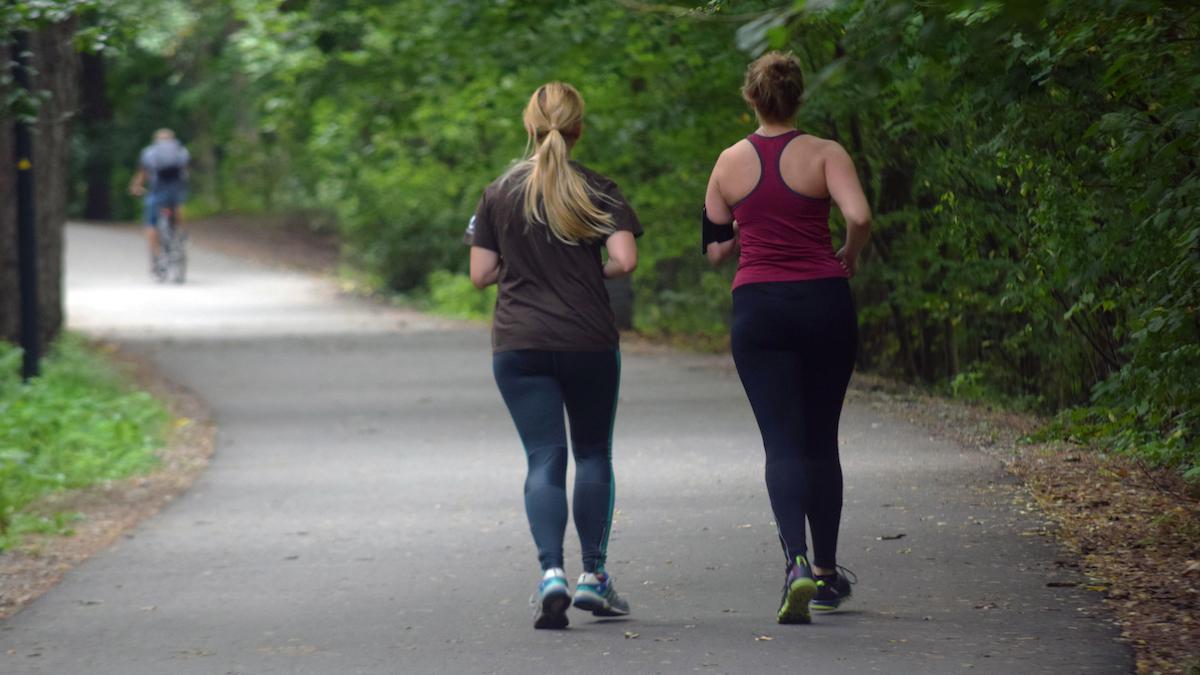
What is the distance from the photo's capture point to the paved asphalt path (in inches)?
237

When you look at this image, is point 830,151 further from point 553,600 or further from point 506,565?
point 506,565

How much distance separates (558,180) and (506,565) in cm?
206

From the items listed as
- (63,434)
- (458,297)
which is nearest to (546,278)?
(63,434)

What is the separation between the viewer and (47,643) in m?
6.55

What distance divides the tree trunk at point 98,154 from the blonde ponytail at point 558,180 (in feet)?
136

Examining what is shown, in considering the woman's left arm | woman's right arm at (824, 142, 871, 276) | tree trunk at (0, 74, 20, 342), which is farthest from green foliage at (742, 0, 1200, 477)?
tree trunk at (0, 74, 20, 342)

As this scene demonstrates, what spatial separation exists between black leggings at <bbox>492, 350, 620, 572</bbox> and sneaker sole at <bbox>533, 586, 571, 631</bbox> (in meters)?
0.19

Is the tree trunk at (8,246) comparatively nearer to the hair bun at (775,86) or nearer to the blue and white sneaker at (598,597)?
the blue and white sneaker at (598,597)

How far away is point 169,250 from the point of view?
29859mm

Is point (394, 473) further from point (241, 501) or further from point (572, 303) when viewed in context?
point (572, 303)

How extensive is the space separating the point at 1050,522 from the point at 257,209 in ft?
125

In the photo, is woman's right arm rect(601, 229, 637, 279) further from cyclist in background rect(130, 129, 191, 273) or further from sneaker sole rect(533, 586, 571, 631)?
cyclist in background rect(130, 129, 191, 273)

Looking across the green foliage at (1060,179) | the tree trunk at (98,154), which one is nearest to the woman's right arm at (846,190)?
the green foliage at (1060,179)

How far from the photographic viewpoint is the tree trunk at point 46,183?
53.3ft
